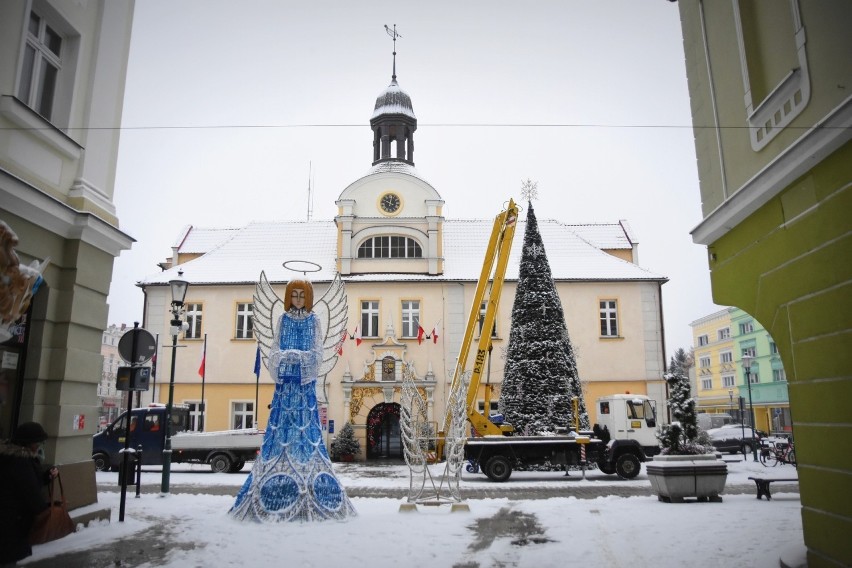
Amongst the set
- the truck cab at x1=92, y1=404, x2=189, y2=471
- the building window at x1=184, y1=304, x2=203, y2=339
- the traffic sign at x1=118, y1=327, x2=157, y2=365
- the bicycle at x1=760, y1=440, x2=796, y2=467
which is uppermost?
the building window at x1=184, y1=304, x2=203, y2=339

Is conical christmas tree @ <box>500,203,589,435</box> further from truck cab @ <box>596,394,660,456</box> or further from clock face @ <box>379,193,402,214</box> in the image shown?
clock face @ <box>379,193,402,214</box>

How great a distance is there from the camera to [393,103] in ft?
105

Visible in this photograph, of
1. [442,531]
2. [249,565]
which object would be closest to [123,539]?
[249,565]

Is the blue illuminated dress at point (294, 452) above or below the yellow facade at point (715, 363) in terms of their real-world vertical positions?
below

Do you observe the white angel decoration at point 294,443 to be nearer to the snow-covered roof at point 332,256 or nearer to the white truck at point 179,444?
the white truck at point 179,444

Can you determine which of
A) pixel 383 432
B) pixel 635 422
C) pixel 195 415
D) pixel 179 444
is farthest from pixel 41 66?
pixel 383 432

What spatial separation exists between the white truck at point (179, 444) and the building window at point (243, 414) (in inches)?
269

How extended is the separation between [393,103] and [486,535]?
26758 millimetres

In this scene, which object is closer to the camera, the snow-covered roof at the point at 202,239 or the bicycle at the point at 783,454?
the bicycle at the point at 783,454

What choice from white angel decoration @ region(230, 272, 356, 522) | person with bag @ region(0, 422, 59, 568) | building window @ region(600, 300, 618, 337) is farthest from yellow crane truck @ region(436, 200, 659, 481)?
person with bag @ region(0, 422, 59, 568)

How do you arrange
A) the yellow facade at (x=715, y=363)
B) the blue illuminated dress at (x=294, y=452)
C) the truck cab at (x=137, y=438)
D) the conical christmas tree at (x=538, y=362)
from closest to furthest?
the blue illuminated dress at (x=294, y=452)
the truck cab at (x=137, y=438)
the conical christmas tree at (x=538, y=362)
the yellow facade at (x=715, y=363)

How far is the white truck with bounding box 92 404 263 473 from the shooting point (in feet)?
66.6

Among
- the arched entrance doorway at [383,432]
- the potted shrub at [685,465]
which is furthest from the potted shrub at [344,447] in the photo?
the potted shrub at [685,465]

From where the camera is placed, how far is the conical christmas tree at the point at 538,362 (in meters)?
21.1
